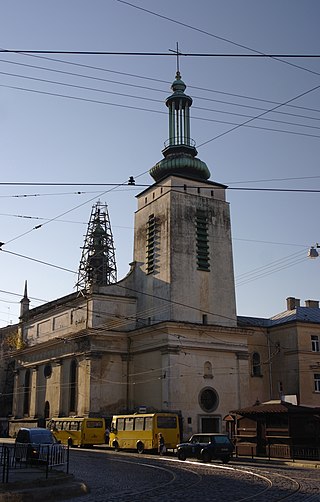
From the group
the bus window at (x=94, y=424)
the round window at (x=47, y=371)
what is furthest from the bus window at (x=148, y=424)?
the round window at (x=47, y=371)

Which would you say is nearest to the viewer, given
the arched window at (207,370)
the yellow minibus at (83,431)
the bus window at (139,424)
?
the bus window at (139,424)

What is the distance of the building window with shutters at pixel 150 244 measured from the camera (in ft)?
169

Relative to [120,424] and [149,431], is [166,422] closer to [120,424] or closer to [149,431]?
[149,431]

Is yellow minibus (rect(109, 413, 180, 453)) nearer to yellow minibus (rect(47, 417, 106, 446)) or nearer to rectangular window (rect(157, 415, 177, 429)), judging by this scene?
rectangular window (rect(157, 415, 177, 429))

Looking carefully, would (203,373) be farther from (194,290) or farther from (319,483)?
(319,483)

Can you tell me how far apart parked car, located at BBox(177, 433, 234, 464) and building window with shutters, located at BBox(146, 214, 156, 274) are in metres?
22.2

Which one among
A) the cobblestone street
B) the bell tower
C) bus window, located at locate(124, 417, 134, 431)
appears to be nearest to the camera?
the cobblestone street

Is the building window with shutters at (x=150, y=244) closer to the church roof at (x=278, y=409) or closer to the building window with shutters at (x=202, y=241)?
the building window with shutters at (x=202, y=241)

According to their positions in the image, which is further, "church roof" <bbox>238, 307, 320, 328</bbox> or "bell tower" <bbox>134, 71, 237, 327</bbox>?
"church roof" <bbox>238, 307, 320, 328</bbox>

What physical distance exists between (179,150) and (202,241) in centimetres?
936

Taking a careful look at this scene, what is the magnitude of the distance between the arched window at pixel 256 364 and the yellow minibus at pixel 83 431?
1465 centimetres

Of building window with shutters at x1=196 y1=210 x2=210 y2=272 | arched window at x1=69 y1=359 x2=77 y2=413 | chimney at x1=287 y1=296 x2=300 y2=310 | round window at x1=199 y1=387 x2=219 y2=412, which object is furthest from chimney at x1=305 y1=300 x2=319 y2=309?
arched window at x1=69 y1=359 x2=77 y2=413

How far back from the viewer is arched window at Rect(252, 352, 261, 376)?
5197 centimetres

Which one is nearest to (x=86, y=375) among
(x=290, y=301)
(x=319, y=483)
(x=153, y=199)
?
(x=153, y=199)
